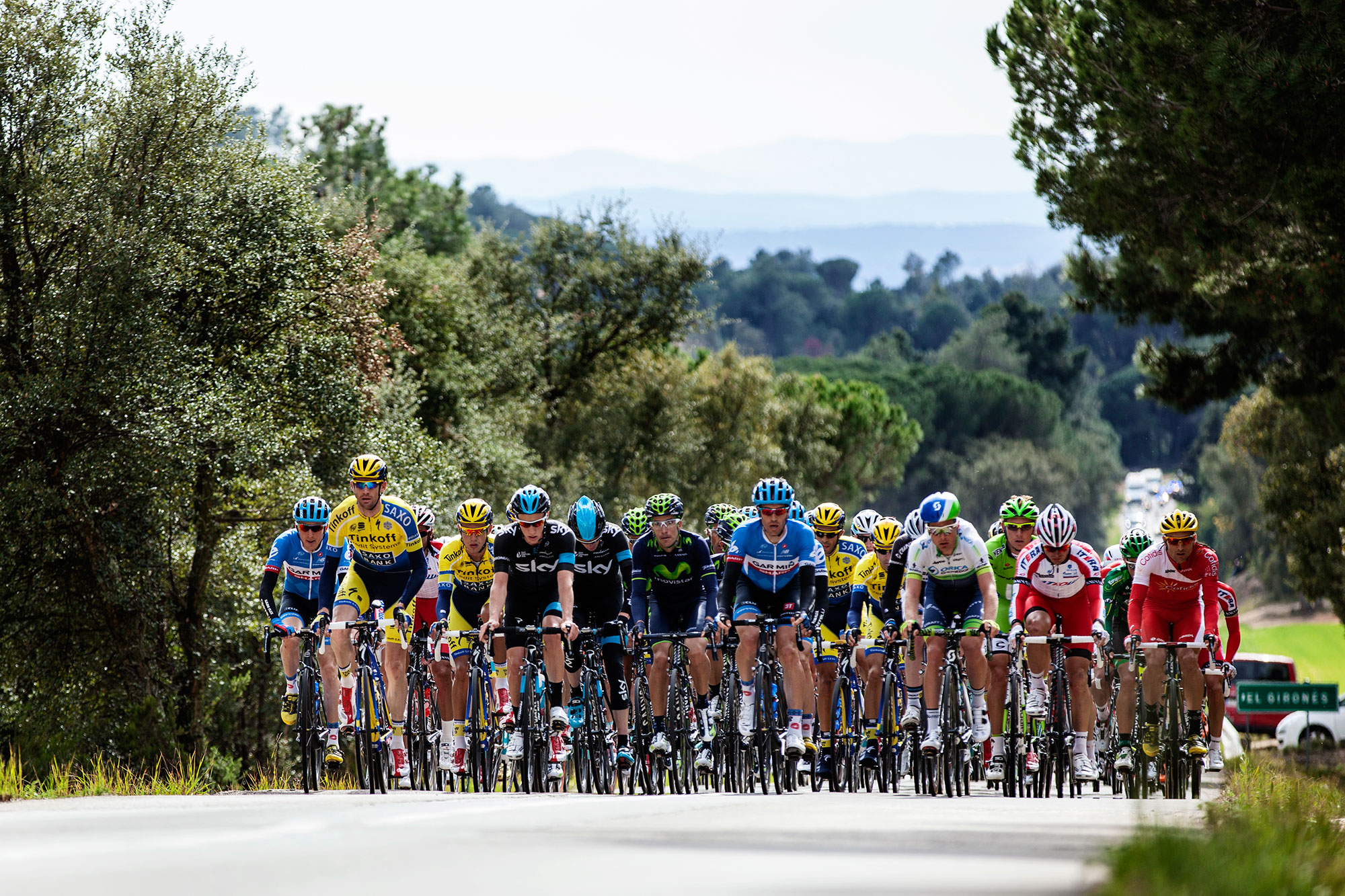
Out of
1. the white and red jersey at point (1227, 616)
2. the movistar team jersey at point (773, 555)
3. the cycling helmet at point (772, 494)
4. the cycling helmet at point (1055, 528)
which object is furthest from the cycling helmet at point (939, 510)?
the white and red jersey at point (1227, 616)

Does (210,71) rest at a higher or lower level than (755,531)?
higher

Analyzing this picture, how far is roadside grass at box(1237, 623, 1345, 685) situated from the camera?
67938mm

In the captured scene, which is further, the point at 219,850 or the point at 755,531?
the point at 755,531

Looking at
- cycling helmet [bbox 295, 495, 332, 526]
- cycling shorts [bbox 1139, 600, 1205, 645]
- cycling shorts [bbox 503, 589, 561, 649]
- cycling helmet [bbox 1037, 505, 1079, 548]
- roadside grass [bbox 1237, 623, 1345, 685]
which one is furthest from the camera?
roadside grass [bbox 1237, 623, 1345, 685]

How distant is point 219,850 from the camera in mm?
7082

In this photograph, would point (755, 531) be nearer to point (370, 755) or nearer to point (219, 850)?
point (370, 755)

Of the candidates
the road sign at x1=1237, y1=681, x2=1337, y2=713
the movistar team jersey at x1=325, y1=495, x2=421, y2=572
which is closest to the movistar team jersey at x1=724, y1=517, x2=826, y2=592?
the movistar team jersey at x1=325, y1=495, x2=421, y2=572

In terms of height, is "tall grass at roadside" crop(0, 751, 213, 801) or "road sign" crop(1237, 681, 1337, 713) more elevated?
"tall grass at roadside" crop(0, 751, 213, 801)

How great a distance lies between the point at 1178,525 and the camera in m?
13.4

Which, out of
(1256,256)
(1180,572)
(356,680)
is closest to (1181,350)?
(1256,256)

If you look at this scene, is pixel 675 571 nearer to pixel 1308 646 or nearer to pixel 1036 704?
pixel 1036 704

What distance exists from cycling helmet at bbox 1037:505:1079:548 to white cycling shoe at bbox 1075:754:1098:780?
1.58 metres

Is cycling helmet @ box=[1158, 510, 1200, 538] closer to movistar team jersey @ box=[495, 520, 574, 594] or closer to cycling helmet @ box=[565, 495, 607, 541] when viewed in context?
cycling helmet @ box=[565, 495, 607, 541]

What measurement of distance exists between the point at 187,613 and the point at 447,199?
3728 cm
